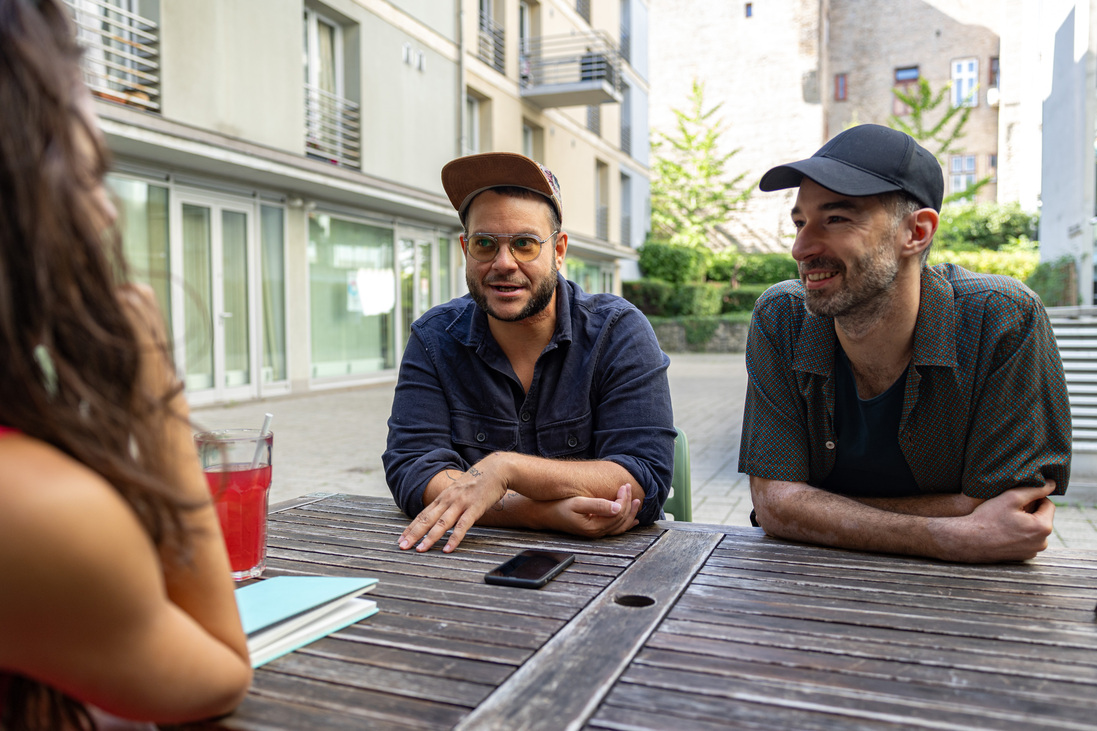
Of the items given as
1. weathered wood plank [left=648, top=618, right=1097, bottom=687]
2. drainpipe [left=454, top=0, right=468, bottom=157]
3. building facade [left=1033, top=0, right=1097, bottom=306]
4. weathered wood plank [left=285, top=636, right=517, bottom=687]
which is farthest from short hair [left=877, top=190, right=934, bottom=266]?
drainpipe [left=454, top=0, right=468, bottom=157]

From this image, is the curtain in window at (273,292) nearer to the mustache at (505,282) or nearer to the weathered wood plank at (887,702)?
the mustache at (505,282)

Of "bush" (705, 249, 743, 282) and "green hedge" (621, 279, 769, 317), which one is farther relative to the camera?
"bush" (705, 249, 743, 282)

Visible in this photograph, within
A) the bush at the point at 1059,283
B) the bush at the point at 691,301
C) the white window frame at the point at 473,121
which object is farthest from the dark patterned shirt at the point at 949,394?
the bush at the point at 691,301

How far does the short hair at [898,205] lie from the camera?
1773 mm

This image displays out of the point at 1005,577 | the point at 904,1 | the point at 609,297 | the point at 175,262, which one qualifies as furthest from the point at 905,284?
the point at 904,1

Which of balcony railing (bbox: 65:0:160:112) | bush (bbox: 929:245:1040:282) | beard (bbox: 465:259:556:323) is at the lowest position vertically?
beard (bbox: 465:259:556:323)

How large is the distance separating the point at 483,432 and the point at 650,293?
73.5 ft

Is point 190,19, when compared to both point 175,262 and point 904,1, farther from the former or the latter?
point 904,1

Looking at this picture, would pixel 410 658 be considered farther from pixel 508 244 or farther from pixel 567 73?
pixel 567 73

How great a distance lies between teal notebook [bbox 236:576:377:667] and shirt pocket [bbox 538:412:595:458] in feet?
3.03

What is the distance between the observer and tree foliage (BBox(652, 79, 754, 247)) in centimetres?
2952

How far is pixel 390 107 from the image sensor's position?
12.1 meters

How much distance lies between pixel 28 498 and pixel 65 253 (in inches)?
7.5

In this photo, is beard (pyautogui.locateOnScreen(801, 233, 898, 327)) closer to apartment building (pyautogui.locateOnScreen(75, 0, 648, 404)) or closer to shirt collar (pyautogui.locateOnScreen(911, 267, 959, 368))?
shirt collar (pyautogui.locateOnScreen(911, 267, 959, 368))
